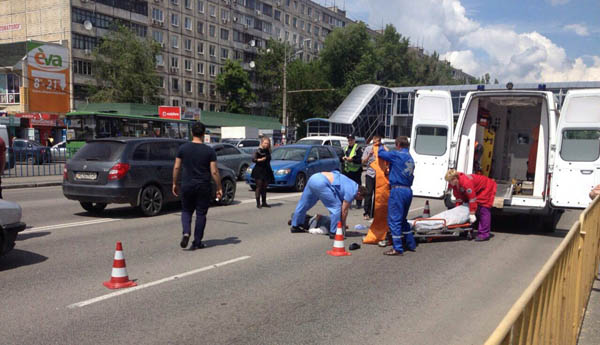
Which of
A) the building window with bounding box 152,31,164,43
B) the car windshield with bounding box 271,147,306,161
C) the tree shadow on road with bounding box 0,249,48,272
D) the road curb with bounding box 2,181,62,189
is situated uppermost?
the building window with bounding box 152,31,164,43

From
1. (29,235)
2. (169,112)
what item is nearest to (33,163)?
(29,235)

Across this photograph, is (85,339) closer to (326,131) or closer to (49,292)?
(49,292)

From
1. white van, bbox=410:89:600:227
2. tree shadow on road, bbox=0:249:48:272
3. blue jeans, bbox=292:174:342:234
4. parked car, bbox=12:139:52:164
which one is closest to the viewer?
tree shadow on road, bbox=0:249:48:272

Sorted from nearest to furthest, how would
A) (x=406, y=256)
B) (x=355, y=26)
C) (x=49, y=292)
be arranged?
(x=49, y=292) → (x=406, y=256) → (x=355, y=26)

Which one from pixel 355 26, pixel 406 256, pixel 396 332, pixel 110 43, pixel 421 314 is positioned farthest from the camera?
pixel 355 26

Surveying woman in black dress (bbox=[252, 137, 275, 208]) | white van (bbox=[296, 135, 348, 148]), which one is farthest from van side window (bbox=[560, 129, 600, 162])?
white van (bbox=[296, 135, 348, 148])

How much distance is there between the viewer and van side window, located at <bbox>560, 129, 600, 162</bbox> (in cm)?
919

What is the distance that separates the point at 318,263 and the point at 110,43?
4561 cm

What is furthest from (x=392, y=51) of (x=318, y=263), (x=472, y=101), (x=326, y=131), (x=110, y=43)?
(x=318, y=263)

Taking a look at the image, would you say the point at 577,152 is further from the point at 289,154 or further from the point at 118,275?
the point at 289,154

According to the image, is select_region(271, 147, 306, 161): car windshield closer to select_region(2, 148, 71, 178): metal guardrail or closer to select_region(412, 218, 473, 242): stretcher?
select_region(412, 218, 473, 242): stretcher

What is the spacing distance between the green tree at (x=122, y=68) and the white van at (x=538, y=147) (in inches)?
1605

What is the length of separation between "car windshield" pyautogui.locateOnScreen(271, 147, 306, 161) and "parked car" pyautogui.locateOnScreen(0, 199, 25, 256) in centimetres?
1093

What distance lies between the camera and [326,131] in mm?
55938
